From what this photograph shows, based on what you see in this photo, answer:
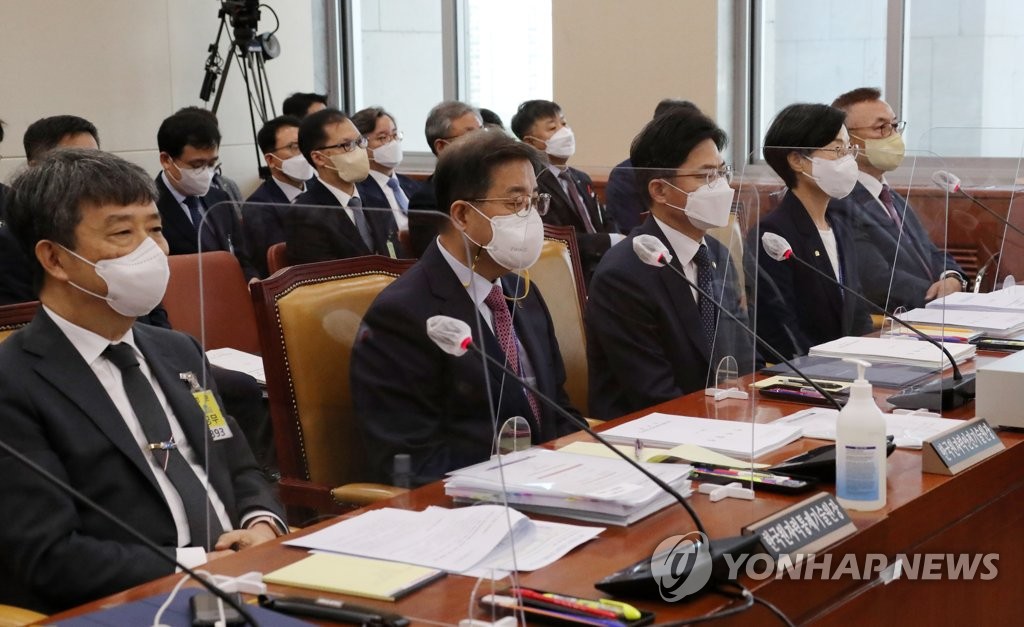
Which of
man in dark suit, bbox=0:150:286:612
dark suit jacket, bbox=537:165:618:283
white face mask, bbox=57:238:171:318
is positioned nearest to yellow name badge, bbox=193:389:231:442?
man in dark suit, bbox=0:150:286:612

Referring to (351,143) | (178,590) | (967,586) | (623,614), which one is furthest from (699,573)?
(351,143)

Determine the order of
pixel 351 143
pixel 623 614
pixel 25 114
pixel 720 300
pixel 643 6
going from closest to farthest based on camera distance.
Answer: pixel 623 614, pixel 720 300, pixel 351 143, pixel 25 114, pixel 643 6

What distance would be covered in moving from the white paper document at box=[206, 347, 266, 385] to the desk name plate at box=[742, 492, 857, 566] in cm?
102

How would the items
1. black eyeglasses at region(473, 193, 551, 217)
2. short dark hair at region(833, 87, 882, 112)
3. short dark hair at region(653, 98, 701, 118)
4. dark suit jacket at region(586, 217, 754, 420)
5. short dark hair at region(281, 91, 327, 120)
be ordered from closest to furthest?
black eyeglasses at region(473, 193, 551, 217) < dark suit jacket at region(586, 217, 754, 420) < short dark hair at region(653, 98, 701, 118) < short dark hair at region(833, 87, 882, 112) < short dark hair at region(281, 91, 327, 120)

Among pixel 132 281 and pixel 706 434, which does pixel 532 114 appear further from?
pixel 132 281

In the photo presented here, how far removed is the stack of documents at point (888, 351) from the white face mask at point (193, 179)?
326 cm

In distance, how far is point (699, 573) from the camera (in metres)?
1.40

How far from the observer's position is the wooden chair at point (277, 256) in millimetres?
1659

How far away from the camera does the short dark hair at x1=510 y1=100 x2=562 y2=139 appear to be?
5.89m

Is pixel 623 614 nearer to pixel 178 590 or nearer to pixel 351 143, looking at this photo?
pixel 178 590

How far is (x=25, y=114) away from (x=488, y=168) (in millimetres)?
4346

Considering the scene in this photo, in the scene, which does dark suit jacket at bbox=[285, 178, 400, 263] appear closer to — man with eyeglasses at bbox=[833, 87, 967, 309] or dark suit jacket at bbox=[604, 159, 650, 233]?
dark suit jacket at bbox=[604, 159, 650, 233]

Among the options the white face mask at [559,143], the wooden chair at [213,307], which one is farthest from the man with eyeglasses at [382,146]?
the wooden chair at [213,307]

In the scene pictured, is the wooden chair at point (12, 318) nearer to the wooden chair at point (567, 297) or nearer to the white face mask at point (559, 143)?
the wooden chair at point (567, 297)
